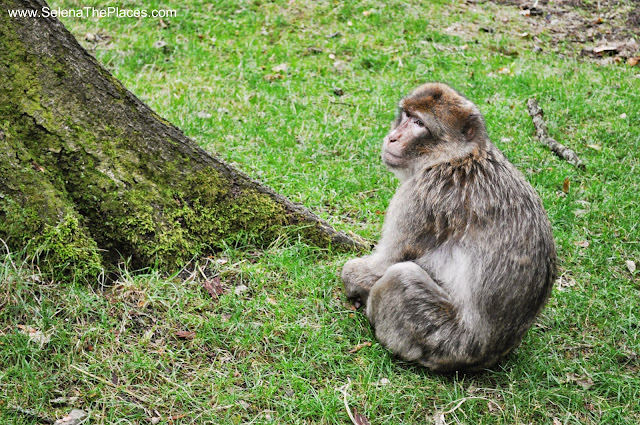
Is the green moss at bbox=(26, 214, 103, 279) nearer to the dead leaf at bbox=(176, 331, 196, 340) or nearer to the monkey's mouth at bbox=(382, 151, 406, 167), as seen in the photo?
the dead leaf at bbox=(176, 331, 196, 340)

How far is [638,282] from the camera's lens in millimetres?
5195

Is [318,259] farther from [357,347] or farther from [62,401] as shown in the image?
[62,401]

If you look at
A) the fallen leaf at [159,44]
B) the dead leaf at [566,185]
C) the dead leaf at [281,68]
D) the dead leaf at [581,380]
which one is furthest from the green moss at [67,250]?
the fallen leaf at [159,44]

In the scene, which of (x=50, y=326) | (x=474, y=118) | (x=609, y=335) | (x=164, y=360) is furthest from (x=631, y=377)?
(x=50, y=326)

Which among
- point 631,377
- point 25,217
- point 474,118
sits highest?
point 474,118

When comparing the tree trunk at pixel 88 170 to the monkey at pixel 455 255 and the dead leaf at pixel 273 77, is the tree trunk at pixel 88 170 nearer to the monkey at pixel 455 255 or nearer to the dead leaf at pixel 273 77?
the monkey at pixel 455 255

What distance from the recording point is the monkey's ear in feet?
14.3

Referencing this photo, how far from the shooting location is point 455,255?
4.07m

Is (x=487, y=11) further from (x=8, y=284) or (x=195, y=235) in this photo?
(x=8, y=284)

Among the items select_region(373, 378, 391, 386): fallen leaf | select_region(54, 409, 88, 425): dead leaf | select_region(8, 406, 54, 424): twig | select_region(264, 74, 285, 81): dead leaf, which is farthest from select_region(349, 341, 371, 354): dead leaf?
select_region(264, 74, 285, 81): dead leaf

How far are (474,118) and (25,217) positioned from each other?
2.89m

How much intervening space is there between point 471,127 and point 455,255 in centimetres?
90

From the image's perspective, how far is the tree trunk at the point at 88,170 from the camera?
382 cm

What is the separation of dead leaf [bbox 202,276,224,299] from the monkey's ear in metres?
1.93
